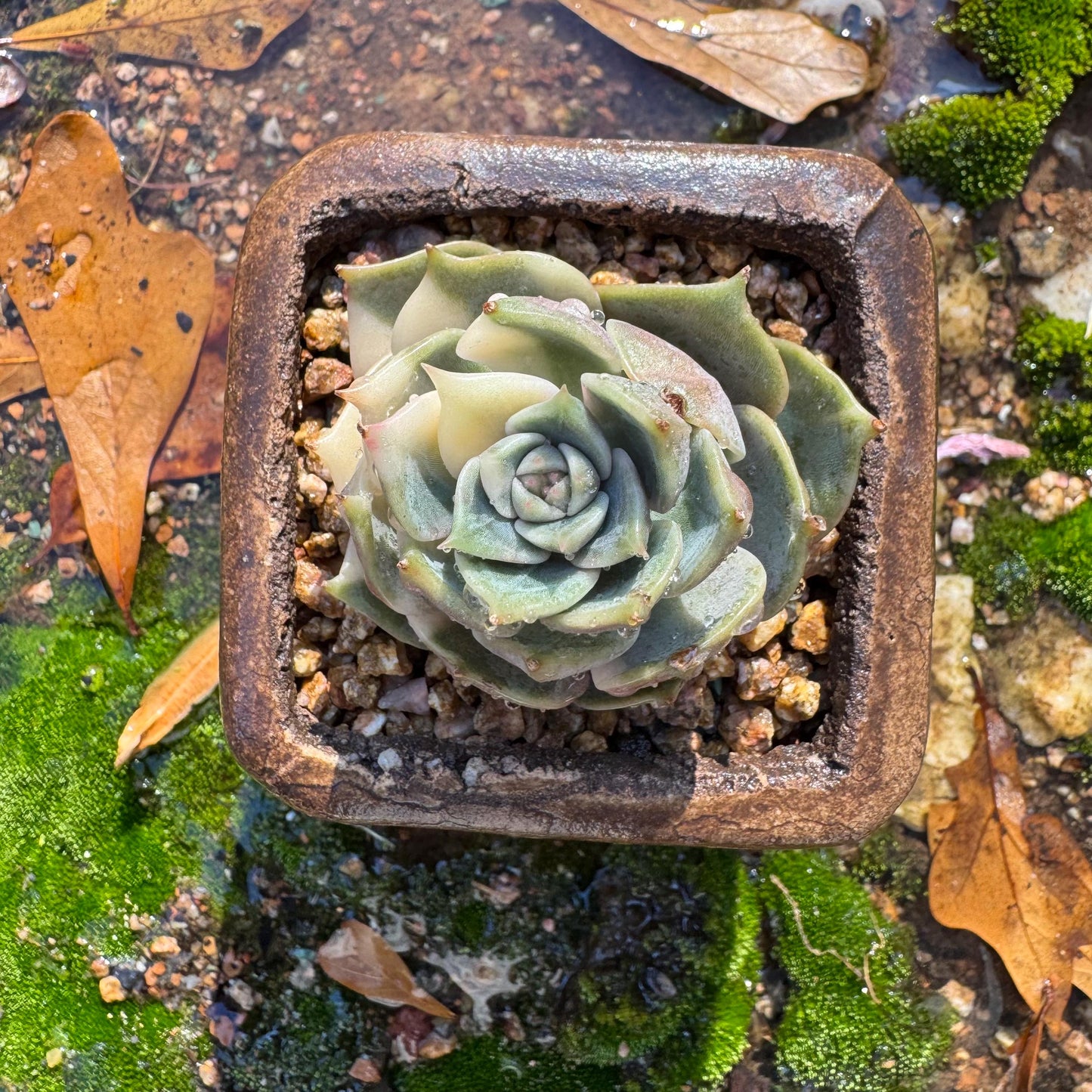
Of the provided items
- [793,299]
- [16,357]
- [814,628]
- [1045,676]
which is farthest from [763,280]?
[16,357]

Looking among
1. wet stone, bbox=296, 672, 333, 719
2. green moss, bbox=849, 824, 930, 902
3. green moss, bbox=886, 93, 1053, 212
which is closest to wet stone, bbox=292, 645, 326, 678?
wet stone, bbox=296, 672, 333, 719

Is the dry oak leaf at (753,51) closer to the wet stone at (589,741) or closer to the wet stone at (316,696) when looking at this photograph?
the wet stone at (589,741)

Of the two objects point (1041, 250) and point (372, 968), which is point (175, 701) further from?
point (1041, 250)

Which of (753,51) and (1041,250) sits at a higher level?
(753,51)

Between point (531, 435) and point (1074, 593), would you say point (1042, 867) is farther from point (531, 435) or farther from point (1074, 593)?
point (531, 435)

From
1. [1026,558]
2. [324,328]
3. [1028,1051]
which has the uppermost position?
[324,328]

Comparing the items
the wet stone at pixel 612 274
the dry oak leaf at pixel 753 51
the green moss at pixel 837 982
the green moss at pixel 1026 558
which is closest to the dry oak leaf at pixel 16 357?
the wet stone at pixel 612 274
